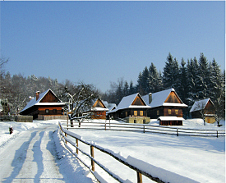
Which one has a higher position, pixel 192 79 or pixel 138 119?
pixel 192 79

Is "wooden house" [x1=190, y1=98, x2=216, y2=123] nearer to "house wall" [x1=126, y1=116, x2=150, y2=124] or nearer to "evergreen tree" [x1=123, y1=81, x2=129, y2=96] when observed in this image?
"house wall" [x1=126, y1=116, x2=150, y2=124]

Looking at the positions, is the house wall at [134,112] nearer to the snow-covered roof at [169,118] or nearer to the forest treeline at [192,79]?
the snow-covered roof at [169,118]

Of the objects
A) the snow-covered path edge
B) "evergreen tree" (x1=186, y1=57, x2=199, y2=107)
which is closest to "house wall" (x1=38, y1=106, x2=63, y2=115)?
"evergreen tree" (x1=186, y1=57, x2=199, y2=107)

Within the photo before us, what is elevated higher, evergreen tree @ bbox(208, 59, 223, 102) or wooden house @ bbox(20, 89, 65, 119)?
evergreen tree @ bbox(208, 59, 223, 102)

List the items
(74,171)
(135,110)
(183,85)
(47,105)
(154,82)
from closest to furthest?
(74,171), (135,110), (47,105), (183,85), (154,82)

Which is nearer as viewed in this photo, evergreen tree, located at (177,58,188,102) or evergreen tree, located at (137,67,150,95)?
evergreen tree, located at (177,58,188,102)

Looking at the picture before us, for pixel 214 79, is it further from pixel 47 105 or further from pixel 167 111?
pixel 47 105

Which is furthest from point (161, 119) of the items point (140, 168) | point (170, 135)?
point (140, 168)

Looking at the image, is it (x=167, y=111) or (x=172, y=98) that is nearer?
(x=167, y=111)

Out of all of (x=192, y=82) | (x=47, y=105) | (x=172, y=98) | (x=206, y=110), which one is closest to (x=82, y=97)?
(x=47, y=105)

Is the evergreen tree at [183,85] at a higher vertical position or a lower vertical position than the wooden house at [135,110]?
higher

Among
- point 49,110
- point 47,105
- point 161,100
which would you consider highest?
point 161,100

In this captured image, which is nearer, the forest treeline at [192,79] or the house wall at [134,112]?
the house wall at [134,112]

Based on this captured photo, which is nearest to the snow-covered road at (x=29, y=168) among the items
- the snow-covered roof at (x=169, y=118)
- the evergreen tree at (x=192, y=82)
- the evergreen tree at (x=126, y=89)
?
the snow-covered roof at (x=169, y=118)
